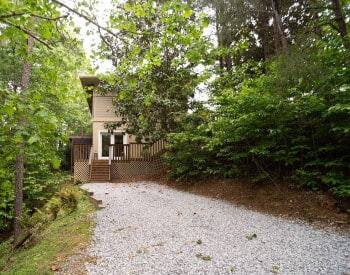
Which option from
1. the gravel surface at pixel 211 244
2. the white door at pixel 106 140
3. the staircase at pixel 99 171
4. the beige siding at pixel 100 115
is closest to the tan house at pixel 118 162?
the staircase at pixel 99 171

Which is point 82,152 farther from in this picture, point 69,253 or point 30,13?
point 30,13

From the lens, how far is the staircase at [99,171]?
709 inches

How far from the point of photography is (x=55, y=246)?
6.30 meters

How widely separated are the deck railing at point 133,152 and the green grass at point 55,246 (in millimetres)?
9419

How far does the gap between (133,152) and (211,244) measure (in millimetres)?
14252

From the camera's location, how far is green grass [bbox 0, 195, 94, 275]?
17.5 feet

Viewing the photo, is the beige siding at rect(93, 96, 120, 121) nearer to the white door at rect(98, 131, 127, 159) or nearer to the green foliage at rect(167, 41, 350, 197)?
the white door at rect(98, 131, 127, 159)

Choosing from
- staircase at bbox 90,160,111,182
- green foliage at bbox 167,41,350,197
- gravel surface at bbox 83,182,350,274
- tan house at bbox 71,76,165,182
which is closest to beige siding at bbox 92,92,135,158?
tan house at bbox 71,76,165,182

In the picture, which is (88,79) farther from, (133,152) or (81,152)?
(133,152)

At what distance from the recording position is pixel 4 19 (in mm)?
Result: 4191

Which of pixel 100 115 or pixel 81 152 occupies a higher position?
pixel 100 115

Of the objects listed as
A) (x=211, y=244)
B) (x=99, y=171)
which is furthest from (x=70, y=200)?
(x=99, y=171)

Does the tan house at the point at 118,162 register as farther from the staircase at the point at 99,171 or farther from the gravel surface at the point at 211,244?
the gravel surface at the point at 211,244

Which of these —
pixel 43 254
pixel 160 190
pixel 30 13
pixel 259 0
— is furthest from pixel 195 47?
pixel 259 0
